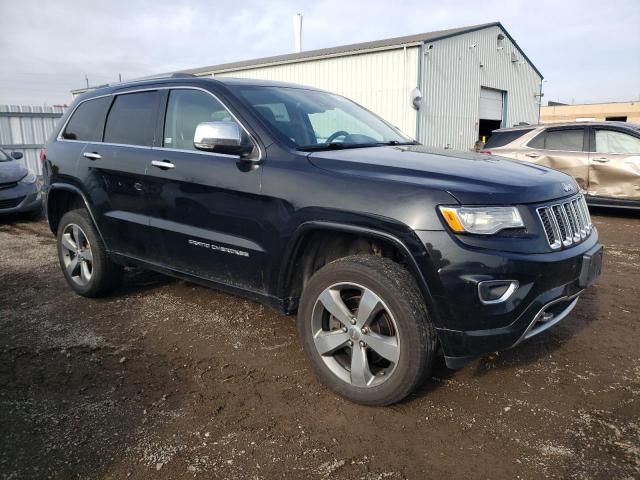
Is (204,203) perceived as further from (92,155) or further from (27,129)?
(27,129)

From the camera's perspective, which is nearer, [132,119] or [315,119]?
[315,119]

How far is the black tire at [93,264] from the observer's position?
13.8ft

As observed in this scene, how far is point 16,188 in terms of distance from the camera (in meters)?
8.77

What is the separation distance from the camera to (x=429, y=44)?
14.4m

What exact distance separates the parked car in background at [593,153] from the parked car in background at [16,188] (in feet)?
28.1

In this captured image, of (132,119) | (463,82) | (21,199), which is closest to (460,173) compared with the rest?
(132,119)

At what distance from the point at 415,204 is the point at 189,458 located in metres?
1.61

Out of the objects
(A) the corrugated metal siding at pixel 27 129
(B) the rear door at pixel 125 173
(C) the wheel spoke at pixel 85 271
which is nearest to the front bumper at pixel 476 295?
(B) the rear door at pixel 125 173

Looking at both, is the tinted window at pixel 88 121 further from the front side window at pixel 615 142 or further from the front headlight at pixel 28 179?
the front side window at pixel 615 142

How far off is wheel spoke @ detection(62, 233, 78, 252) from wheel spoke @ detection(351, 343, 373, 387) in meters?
3.01

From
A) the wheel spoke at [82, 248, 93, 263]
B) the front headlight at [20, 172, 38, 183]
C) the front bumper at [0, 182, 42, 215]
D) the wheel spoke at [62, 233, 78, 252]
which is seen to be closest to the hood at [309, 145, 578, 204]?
the wheel spoke at [82, 248, 93, 263]

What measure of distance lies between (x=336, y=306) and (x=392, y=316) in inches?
13.6

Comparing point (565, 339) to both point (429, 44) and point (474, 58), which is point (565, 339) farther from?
point (474, 58)

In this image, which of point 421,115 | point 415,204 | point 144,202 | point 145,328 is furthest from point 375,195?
point 421,115
